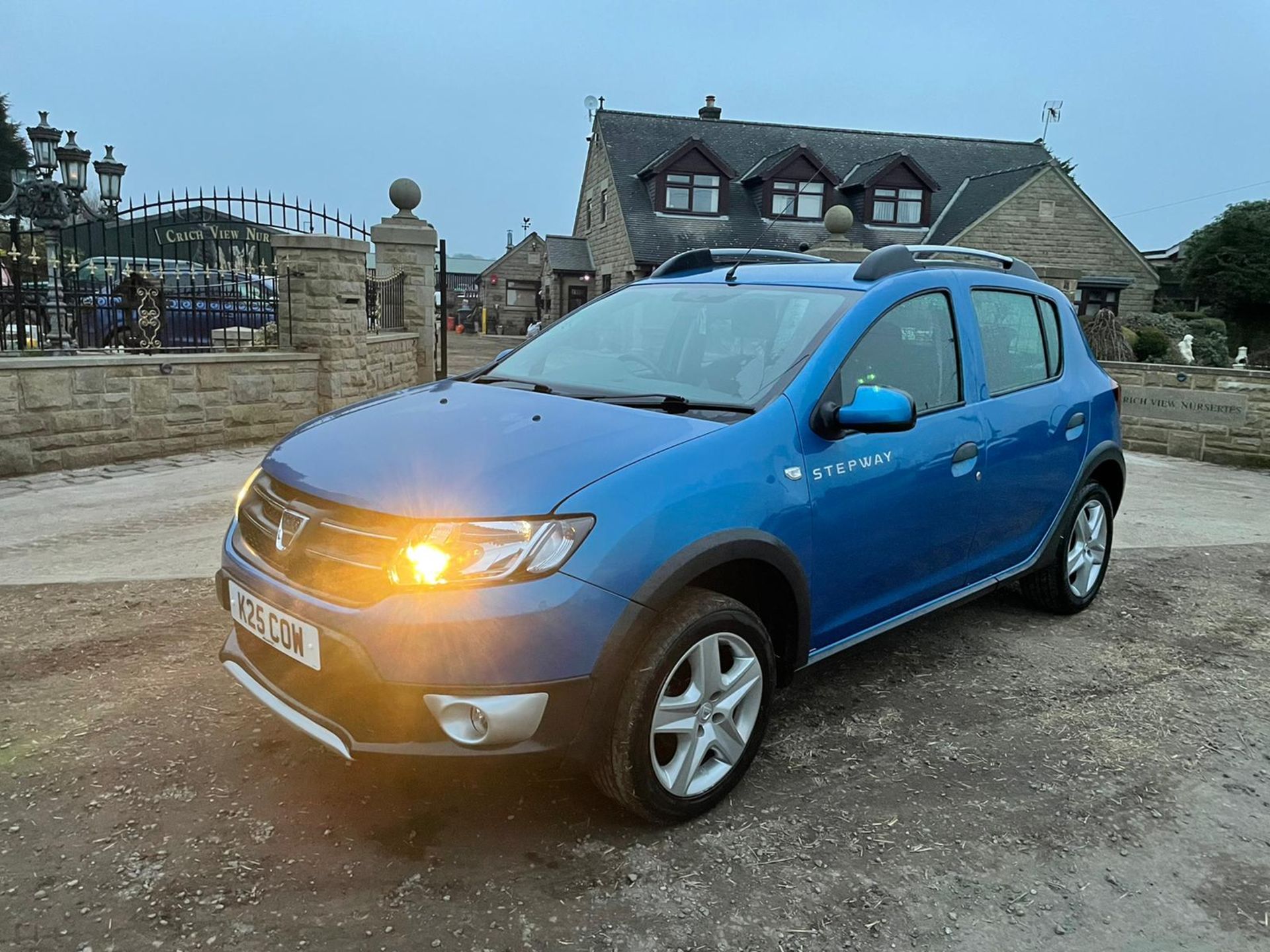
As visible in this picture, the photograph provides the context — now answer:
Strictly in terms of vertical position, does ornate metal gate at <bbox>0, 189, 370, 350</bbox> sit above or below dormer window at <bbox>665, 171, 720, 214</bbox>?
below

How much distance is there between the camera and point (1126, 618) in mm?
5000

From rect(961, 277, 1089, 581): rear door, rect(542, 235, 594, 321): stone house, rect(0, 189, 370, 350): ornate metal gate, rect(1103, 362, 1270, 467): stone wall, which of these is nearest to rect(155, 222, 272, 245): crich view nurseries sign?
rect(0, 189, 370, 350): ornate metal gate

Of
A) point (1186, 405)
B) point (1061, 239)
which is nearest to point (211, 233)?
point (1186, 405)

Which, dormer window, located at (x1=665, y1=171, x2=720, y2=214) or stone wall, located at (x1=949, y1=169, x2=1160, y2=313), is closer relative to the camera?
stone wall, located at (x1=949, y1=169, x2=1160, y2=313)

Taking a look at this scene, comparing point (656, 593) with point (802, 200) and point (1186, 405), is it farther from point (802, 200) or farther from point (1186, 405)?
point (802, 200)

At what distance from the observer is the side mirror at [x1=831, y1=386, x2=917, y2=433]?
3.09 metres

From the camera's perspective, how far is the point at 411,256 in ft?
44.5

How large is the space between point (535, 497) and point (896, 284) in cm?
192

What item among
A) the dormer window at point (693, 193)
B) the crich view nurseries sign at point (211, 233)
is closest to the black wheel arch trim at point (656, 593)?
the crich view nurseries sign at point (211, 233)

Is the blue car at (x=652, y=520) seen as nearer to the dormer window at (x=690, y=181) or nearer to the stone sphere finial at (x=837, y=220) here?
the stone sphere finial at (x=837, y=220)

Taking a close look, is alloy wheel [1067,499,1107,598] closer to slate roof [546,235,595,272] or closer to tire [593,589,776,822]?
tire [593,589,776,822]

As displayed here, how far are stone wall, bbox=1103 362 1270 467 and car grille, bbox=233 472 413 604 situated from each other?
31.3 ft

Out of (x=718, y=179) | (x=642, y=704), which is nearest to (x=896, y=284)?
(x=642, y=704)

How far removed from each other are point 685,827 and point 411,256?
1208 centimetres
